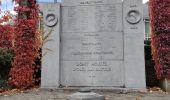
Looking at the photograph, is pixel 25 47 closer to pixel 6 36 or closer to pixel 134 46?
pixel 134 46

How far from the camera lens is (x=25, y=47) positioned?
511 inches

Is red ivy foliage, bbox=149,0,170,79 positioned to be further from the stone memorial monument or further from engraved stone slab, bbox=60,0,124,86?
engraved stone slab, bbox=60,0,124,86

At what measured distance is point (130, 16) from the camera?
1199 centimetres

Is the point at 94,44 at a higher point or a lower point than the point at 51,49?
higher

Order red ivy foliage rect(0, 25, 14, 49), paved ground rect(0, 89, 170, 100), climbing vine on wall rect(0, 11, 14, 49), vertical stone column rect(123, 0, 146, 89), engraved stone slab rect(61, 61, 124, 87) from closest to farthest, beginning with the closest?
paved ground rect(0, 89, 170, 100) → vertical stone column rect(123, 0, 146, 89) → engraved stone slab rect(61, 61, 124, 87) → climbing vine on wall rect(0, 11, 14, 49) → red ivy foliage rect(0, 25, 14, 49)

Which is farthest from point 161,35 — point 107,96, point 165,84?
point 107,96

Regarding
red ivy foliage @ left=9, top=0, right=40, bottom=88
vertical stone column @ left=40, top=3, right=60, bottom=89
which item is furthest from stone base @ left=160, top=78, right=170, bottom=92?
red ivy foliage @ left=9, top=0, right=40, bottom=88

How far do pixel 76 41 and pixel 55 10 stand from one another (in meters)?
1.25

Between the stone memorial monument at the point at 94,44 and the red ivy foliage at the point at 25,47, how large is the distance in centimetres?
75

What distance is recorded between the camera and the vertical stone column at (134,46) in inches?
463

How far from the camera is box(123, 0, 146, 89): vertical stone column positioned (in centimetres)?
1175

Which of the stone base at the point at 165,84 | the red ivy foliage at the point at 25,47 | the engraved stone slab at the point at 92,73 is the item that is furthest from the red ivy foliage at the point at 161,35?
the red ivy foliage at the point at 25,47

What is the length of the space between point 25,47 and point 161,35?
4.62 meters

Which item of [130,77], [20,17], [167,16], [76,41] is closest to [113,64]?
[130,77]
